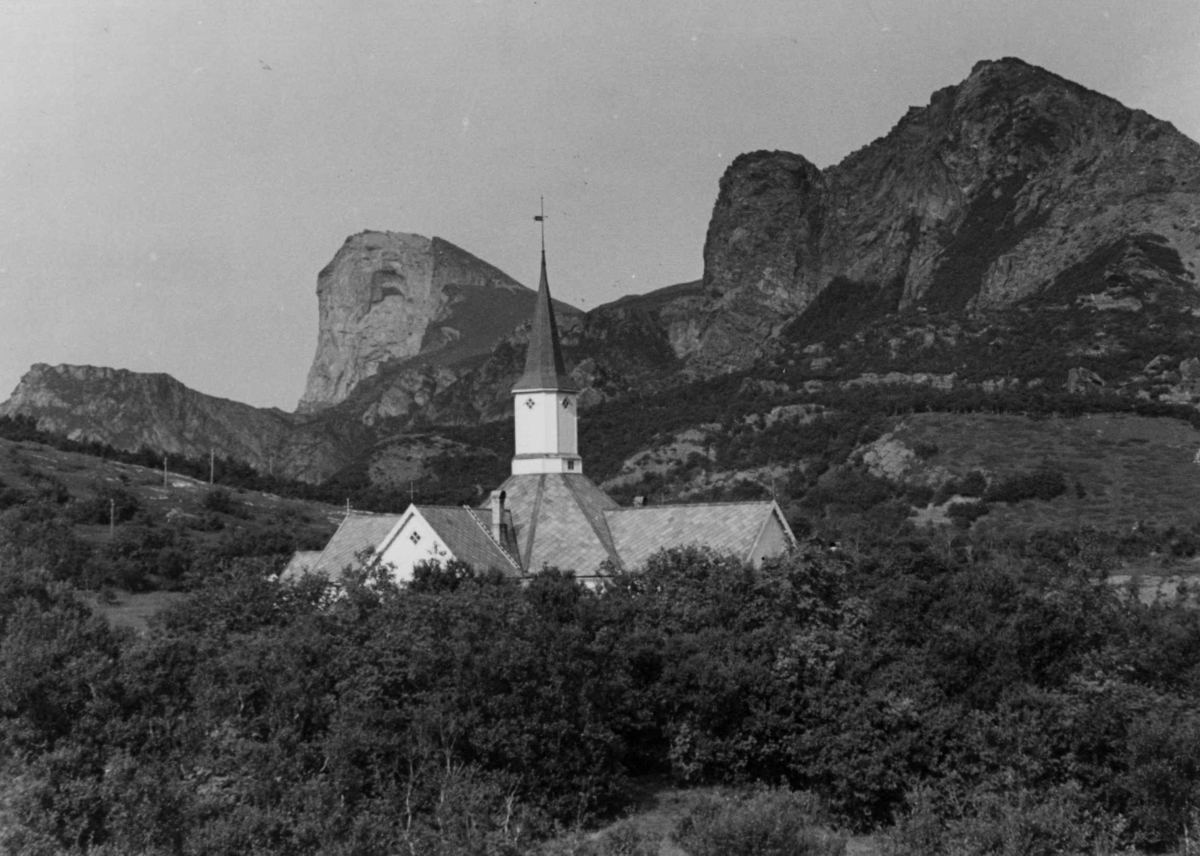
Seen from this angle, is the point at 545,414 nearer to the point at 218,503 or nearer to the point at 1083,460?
the point at 1083,460

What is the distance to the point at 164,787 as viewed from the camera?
3198 centimetres

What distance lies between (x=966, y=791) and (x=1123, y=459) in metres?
94.7

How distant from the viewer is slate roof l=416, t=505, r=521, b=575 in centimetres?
4603

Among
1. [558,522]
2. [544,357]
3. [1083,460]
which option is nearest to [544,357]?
[544,357]

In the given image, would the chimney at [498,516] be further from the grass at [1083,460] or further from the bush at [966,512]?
the bush at [966,512]

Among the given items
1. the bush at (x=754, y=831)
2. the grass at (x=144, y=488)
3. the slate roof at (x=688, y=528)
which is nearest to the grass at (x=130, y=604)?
the grass at (x=144, y=488)

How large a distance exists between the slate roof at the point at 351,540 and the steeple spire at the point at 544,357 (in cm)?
742

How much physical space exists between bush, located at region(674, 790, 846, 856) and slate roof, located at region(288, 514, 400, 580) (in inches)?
810

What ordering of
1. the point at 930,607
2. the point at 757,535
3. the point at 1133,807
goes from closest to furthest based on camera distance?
the point at 1133,807 → the point at 930,607 → the point at 757,535

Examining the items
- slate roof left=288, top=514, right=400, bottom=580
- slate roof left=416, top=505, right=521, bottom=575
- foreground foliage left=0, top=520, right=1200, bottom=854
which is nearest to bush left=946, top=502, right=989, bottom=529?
foreground foliage left=0, top=520, right=1200, bottom=854

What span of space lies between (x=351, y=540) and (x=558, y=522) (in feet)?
28.9

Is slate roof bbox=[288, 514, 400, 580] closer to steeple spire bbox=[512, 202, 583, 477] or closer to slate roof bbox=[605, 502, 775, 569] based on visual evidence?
steeple spire bbox=[512, 202, 583, 477]

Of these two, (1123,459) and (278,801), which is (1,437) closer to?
(1123,459)

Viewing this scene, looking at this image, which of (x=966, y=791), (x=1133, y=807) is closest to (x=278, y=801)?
(x=966, y=791)
